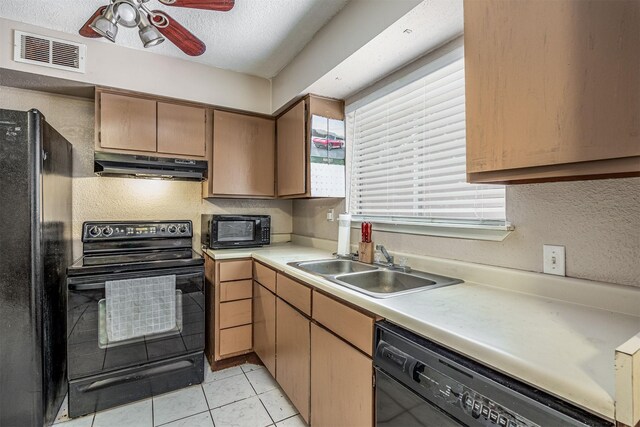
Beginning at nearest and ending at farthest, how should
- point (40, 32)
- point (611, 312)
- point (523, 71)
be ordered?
point (523, 71) → point (611, 312) → point (40, 32)

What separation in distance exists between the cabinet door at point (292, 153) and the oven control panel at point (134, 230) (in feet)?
2.95

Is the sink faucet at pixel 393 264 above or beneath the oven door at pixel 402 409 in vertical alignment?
above

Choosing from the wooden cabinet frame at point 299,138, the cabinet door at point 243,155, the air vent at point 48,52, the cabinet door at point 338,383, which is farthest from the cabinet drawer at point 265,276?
the air vent at point 48,52

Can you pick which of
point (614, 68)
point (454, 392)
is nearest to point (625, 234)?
point (614, 68)

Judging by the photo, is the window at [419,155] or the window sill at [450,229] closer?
the window sill at [450,229]

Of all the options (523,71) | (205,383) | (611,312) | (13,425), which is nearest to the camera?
(523,71)

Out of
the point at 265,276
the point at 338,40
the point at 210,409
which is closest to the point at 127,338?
the point at 210,409

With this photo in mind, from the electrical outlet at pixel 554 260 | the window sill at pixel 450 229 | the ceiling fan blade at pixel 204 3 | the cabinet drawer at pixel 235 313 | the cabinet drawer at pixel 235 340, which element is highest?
the ceiling fan blade at pixel 204 3

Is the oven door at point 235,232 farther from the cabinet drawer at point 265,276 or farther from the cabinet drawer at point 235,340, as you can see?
the cabinet drawer at point 235,340

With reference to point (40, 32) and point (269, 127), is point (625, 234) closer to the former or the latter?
point (269, 127)

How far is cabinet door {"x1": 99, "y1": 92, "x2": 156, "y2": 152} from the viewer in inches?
Result: 87.4

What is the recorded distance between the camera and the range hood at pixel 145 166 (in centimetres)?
222

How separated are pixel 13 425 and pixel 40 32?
232 centimetres

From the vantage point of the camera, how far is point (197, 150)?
8.43 ft
